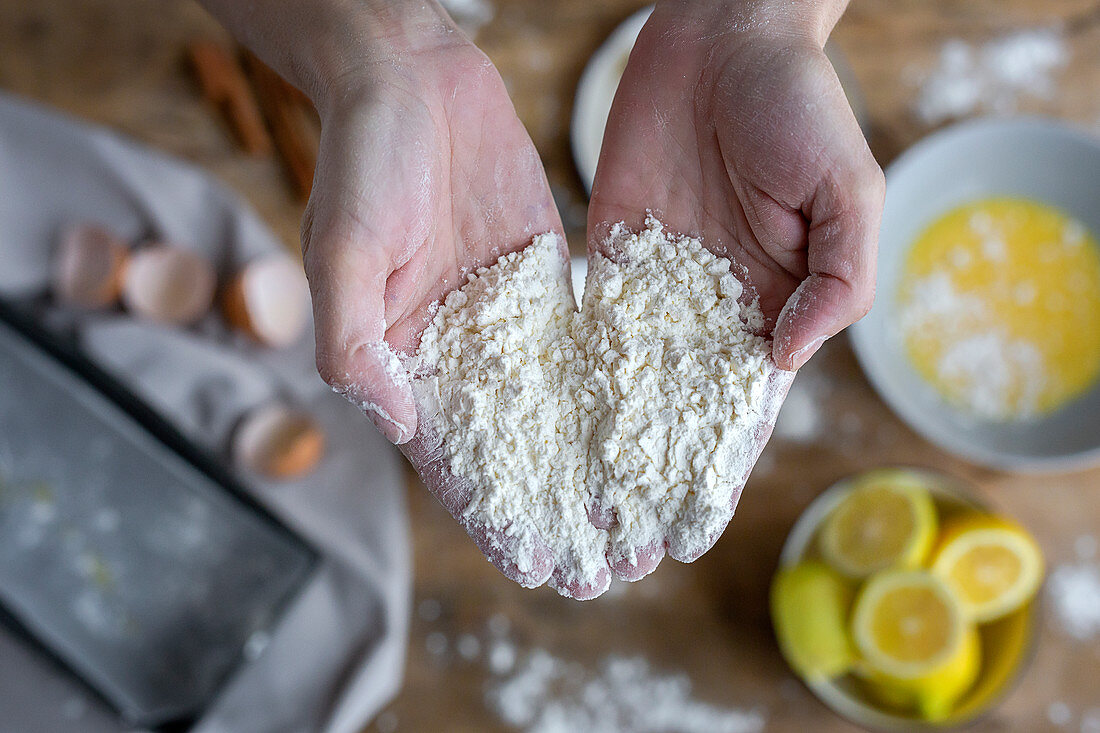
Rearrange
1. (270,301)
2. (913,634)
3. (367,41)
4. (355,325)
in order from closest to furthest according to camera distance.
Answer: (355,325) < (367,41) < (913,634) < (270,301)

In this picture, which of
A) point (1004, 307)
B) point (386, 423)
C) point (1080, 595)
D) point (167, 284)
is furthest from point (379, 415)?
point (1080, 595)

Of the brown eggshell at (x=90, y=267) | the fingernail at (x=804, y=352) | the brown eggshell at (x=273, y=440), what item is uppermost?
the fingernail at (x=804, y=352)

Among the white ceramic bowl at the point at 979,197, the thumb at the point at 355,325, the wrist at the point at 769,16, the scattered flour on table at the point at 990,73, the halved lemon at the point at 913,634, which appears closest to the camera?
the thumb at the point at 355,325

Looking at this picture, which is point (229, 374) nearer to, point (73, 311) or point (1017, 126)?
point (73, 311)

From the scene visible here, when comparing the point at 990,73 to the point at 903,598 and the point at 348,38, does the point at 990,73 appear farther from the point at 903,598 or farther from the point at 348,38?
the point at 348,38

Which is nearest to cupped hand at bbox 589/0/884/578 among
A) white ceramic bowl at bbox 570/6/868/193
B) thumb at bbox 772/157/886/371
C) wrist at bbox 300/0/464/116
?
thumb at bbox 772/157/886/371

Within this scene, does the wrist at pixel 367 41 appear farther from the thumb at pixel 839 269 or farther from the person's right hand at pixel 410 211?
the thumb at pixel 839 269

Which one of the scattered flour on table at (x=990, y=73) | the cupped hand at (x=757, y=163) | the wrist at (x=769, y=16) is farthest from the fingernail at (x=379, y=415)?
the scattered flour on table at (x=990, y=73)

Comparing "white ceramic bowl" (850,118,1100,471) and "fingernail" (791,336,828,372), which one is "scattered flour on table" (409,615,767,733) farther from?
"fingernail" (791,336,828,372)
